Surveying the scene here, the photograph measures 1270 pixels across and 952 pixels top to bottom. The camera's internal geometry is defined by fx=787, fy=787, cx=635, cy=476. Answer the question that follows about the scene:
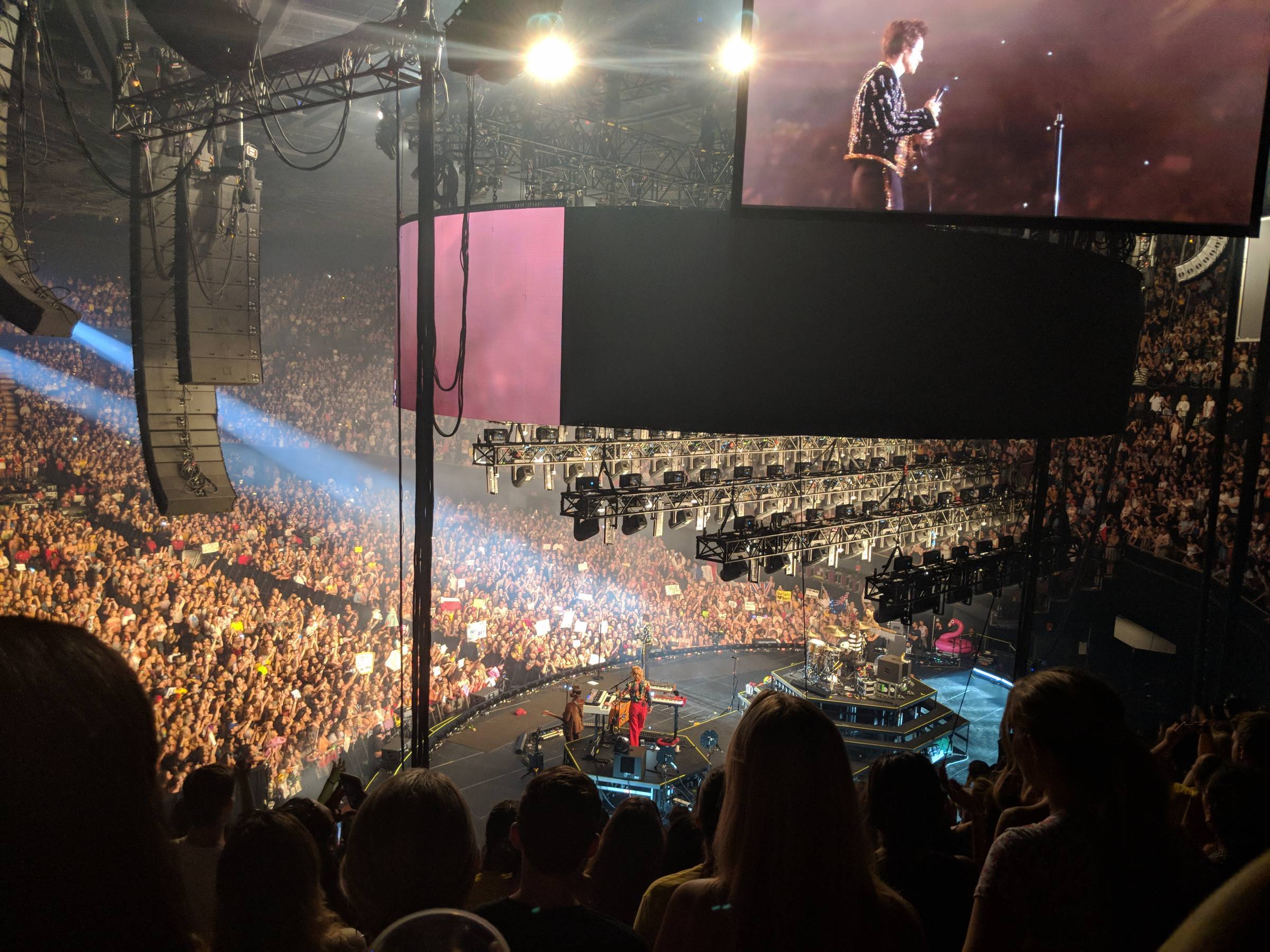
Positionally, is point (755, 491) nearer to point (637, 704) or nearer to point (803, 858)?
point (637, 704)

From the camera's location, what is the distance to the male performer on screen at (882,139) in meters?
4.19

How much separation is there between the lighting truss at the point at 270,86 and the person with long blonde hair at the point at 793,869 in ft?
13.9

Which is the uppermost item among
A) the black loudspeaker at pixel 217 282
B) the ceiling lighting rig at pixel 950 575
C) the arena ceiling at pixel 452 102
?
the arena ceiling at pixel 452 102

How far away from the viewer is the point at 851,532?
11227mm

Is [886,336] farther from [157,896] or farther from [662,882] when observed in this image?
[157,896]

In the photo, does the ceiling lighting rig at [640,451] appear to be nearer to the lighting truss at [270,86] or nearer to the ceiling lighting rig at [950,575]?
the ceiling lighting rig at [950,575]

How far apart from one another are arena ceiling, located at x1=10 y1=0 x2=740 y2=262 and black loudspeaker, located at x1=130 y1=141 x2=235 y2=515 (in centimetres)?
105

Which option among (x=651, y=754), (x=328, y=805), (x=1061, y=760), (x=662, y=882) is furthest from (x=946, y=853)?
(x=651, y=754)

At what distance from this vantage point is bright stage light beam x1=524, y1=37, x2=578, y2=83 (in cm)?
472

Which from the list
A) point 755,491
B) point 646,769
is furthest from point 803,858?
point 755,491

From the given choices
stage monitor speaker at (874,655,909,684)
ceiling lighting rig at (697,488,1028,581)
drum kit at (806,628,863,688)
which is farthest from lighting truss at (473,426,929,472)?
stage monitor speaker at (874,655,909,684)

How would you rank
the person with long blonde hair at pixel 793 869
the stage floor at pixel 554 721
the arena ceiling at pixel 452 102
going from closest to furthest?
the person with long blonde hair at pixel 793 869, the arena ceiling at pixel 452 102, the stage floor at pixel 554 721

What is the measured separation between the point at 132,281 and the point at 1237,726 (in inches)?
348

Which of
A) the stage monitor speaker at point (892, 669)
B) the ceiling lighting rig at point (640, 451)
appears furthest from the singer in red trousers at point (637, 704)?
the stage monitor speaker at point (892, 669)
